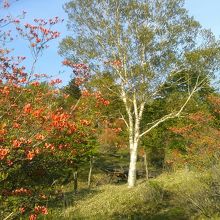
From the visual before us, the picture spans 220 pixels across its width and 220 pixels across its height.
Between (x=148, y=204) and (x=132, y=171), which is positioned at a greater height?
(x=132, y=171)

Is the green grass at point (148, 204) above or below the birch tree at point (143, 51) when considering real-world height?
below

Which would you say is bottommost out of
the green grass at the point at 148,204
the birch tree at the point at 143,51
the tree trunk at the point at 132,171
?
the green grass at the point at 148,204

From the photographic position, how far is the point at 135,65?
22188mm

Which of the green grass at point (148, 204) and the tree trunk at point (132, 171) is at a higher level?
the tree trunk at point (132, 171)

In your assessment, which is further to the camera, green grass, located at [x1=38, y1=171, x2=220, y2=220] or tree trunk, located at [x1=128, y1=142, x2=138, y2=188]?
tree trunk, located at [x1=128, y1=142, x2=138, y2=188]

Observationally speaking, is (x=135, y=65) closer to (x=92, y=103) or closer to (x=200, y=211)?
(x=200, y=211)

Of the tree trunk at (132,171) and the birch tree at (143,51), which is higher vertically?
the birch tree at (143,51)

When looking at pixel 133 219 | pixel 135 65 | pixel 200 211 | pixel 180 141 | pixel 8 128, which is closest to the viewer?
pixel 8 128

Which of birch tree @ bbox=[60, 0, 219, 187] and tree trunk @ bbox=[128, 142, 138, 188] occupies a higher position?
birch tree @ bbox=[60, 0, 219, 187]

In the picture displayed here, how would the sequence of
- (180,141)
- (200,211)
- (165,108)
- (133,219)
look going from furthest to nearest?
(165,108), (180,141), (133,219), (200,211)

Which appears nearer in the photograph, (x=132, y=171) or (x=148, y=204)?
(x=148, y=204)

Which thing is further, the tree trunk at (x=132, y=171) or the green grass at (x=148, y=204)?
the tree trunk at (x=132, y=171)

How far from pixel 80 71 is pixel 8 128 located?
6.98ft

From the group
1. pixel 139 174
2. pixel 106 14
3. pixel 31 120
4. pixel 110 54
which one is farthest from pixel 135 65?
pixel 31 120
